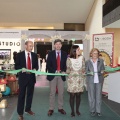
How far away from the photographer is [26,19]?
10852 mm

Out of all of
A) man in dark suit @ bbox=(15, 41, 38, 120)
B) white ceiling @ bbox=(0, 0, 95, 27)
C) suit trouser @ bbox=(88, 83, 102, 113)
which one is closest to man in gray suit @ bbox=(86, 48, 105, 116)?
suit trouser @ bbox=(88, 83, 102, 113)

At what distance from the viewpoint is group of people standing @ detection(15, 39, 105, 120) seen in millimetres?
4406

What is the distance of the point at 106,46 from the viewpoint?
24.1 ft

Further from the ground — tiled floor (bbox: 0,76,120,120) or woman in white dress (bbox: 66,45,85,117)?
woman in white dress (bbox: 66,45,85,117)

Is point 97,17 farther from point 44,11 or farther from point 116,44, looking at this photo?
point 44,11

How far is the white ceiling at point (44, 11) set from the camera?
9.27 m

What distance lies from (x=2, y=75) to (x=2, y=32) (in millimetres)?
3109

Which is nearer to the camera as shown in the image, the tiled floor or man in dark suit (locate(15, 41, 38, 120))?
man in dark suit (locate(15, 41, 38, 120))

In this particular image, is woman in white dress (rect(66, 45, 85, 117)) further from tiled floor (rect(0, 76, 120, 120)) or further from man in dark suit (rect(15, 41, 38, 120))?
tiled floor (rect(0, 76, 120, 120))

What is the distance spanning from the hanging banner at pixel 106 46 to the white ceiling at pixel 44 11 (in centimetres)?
243

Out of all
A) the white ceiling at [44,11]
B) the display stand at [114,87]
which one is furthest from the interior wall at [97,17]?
the display stand at [114,87]

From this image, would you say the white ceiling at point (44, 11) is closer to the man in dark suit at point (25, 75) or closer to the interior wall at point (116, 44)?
the interior wall at point (116, 44)

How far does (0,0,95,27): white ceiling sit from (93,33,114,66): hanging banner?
2.43 m

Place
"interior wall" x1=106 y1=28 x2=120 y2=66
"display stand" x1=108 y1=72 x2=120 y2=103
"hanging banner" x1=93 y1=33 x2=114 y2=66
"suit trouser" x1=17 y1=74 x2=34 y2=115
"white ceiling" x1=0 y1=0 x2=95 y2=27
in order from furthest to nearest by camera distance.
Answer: "white ceiling" x1=0 y1=0 x2=95 y2=27
"interior wall" x1=106 y1=28 x2=120 y2=66
"hanging banner" x1=93 y1=33 x2=114 y2=66
"display stand" x1=108 y1=72 x2=120 y2=103
"suit trouser" x1=17 y1=74 x2=34 y2=115
